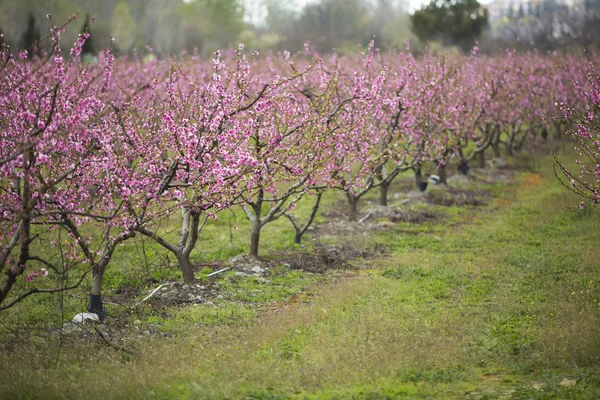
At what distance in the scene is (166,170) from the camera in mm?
11531

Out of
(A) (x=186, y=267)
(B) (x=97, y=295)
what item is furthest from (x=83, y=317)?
(A) (x=186, y=267)

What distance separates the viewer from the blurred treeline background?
49.6 m

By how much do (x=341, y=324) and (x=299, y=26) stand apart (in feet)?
245

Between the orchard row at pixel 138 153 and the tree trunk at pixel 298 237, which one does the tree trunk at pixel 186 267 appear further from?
the tree trunk at pixel 298 237

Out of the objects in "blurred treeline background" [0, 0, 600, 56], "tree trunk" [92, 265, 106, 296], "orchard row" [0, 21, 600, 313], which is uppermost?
"blurred treeline background" [0, 0, 600, 56]

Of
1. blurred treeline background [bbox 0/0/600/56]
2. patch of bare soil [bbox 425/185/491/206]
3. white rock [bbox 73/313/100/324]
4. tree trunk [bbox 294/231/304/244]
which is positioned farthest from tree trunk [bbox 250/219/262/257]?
blurred treeline background [bbox 0/0/600/56]

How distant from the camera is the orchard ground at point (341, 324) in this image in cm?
842

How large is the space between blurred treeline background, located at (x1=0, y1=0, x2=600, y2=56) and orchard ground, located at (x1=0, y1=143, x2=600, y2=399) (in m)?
29.1

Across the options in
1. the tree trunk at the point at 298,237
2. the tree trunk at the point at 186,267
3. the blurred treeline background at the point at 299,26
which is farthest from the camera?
the blurred treeline background at the point at 299,26

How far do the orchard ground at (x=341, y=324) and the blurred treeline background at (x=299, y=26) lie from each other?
95.6ft

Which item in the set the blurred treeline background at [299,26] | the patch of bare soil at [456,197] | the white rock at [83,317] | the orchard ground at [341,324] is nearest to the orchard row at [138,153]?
the white rock at [83,317]

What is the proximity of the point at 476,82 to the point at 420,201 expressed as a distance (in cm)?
759

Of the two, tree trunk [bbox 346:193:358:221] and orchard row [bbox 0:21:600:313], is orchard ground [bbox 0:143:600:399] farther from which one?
tree trunk [bbox 346:193:358:221]

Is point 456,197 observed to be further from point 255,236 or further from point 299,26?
point 299,26
